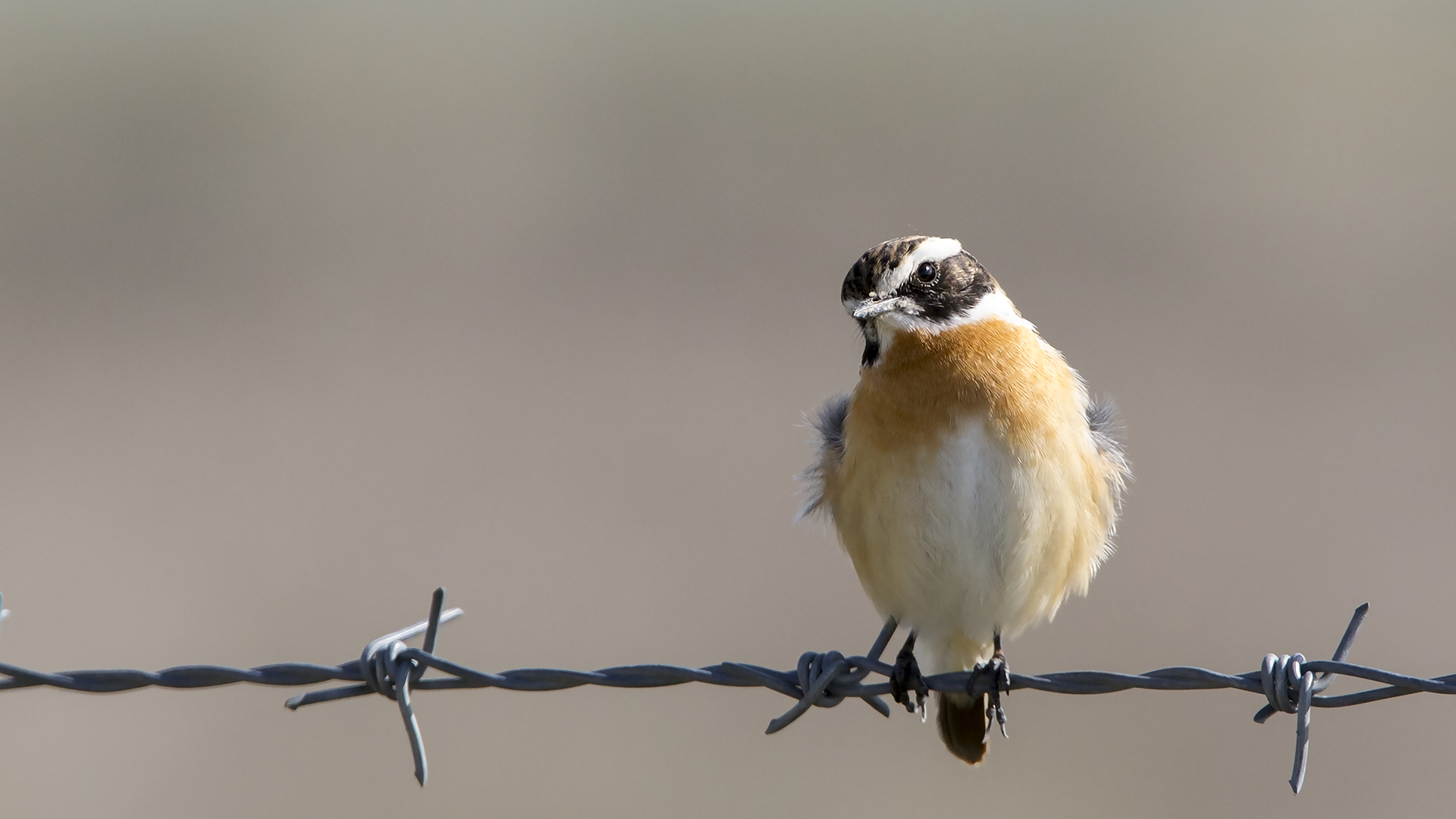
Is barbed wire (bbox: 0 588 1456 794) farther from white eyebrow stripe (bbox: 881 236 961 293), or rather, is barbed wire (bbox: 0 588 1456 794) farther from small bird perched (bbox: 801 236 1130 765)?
white eyebrow stripe (bbox: 881 236 961 293)

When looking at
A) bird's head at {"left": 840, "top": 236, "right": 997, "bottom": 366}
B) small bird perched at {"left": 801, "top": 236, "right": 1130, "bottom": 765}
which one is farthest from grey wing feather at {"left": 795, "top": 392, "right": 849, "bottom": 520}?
bird's head at {"left": 840, "top": 236, "right": 997, "bottom": 366}

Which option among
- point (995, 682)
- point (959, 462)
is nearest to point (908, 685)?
point (995, 682)

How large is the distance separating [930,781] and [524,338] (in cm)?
934

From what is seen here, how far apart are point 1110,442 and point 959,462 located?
3.26 feet

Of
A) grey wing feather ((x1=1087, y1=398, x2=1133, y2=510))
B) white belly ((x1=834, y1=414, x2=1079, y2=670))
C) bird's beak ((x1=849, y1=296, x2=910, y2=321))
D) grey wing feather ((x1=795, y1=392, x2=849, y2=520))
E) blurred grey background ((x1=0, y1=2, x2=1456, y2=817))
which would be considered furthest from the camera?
blurred grey background ((x1=0, y1=2, x2=1456, y2=817))

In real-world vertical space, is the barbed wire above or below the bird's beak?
below

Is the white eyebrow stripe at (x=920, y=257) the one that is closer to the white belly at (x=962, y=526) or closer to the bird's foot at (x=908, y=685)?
the white belly at (x=962, y=526)

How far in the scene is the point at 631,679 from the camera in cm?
478

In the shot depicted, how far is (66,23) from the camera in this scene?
25.8 m

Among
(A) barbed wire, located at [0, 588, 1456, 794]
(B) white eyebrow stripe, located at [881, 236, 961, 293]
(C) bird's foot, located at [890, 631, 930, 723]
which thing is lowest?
(A) barbed wire, located at [0, 588, 1456, 794]

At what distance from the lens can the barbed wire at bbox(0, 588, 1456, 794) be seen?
176 inches

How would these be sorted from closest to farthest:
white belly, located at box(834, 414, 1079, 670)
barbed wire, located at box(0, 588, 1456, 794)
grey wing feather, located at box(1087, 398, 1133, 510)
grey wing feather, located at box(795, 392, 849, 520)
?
1. barbed wire, located at box(0, 588, 1456, 794)
2. white belly, located at box(834, 414, 1079, 670)
3. grey wing feather, located at box(1087, 398, 1133, 510)
4. grey wing feather, located at box(795, 392, 849, 520)

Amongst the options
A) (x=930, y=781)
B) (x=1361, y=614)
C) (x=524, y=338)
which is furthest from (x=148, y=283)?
(x=1361, y=614)

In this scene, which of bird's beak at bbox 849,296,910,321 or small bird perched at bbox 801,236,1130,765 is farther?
bird's beak at bbox 849,296,910,321
